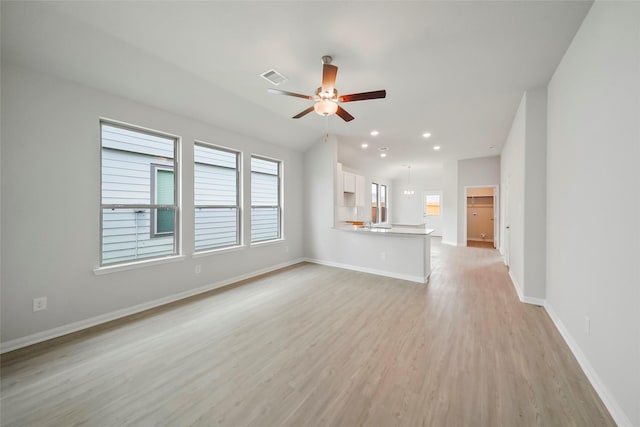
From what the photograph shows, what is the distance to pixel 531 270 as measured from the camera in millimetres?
3264

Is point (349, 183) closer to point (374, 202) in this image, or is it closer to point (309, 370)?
point (374, 202)

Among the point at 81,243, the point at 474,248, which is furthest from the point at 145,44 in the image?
the point at 474,248

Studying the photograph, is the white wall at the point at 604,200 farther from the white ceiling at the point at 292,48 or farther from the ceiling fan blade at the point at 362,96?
the ceiling fan blade at the point at 362,96

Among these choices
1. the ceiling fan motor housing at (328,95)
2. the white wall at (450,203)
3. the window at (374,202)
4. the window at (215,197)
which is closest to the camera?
the ceiling fan motor housing at (328,95)

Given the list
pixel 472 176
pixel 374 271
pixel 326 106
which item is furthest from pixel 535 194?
pixel 472 176

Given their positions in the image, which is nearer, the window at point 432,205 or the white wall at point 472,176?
the white wall at point 472,176

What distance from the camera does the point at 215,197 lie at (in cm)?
412

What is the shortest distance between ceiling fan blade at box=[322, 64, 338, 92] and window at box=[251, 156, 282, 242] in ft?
8.78

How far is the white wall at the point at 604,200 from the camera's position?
1404mm

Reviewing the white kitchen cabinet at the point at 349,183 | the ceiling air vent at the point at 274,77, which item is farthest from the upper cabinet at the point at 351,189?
the ceiling air vent at the point at 274,77

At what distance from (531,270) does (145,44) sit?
5382 mm

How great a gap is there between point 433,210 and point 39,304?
38.1 ft

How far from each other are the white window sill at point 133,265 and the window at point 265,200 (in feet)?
5.02

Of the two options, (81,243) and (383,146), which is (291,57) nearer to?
(81,243)
